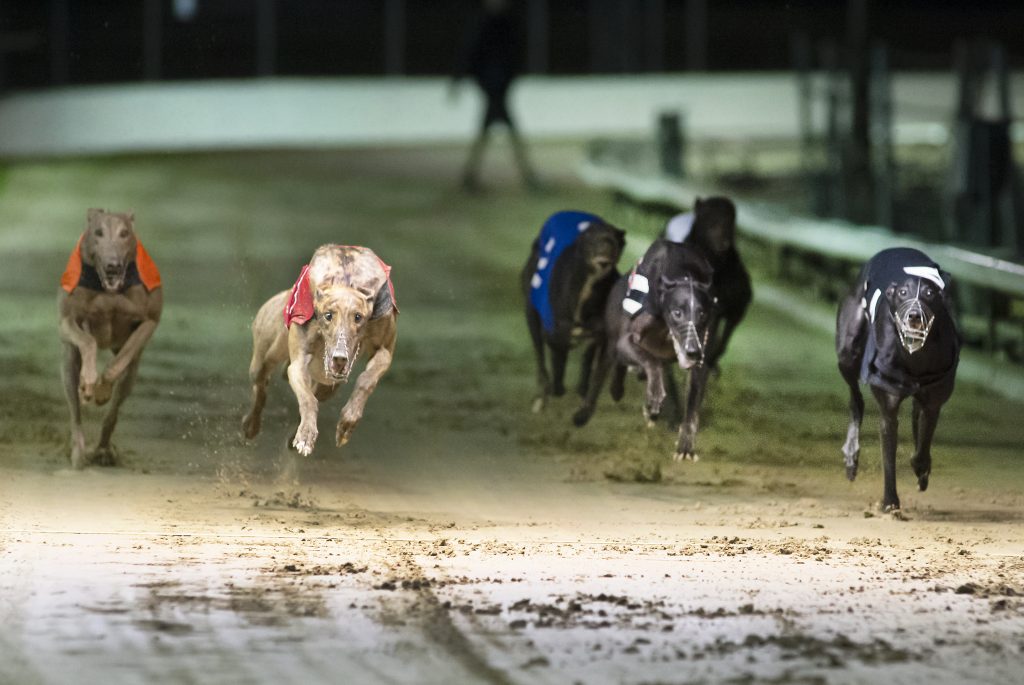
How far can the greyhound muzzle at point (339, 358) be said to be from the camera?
23.2 ft

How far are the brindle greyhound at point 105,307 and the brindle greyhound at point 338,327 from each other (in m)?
1.05

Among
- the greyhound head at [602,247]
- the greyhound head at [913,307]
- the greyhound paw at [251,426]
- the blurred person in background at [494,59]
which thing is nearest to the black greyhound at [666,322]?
the greyhound head at [602,247]

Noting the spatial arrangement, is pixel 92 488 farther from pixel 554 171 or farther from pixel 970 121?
pixel 554 171

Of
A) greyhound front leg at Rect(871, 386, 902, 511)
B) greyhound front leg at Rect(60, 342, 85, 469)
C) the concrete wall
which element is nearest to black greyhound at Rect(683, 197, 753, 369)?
greyhound front leg at Rect(871, 386, 902, 511)

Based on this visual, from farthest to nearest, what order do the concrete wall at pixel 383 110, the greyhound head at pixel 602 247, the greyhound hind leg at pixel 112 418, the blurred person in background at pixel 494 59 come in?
the concrete wall at pixel 383 110, the blurred person in background at pixel 494 59, the greyhound hind leg at pixel 112 418, the greyhound head at pixel 602 247

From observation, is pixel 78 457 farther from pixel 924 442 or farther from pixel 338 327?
pixel 924 442

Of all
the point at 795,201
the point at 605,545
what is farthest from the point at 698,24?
the point at 605,545

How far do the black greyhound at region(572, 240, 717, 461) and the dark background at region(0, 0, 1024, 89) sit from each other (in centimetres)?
2126

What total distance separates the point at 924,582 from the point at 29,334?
784 cm

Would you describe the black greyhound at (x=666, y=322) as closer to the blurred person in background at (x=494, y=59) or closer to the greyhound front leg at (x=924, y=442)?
the greyhound front leg at (x=924, y=442)

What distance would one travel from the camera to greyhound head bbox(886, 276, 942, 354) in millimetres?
7578

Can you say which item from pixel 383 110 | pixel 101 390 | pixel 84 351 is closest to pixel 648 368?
pixel 101 390

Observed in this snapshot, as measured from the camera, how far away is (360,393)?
7.34 meters

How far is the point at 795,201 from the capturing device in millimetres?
21062
